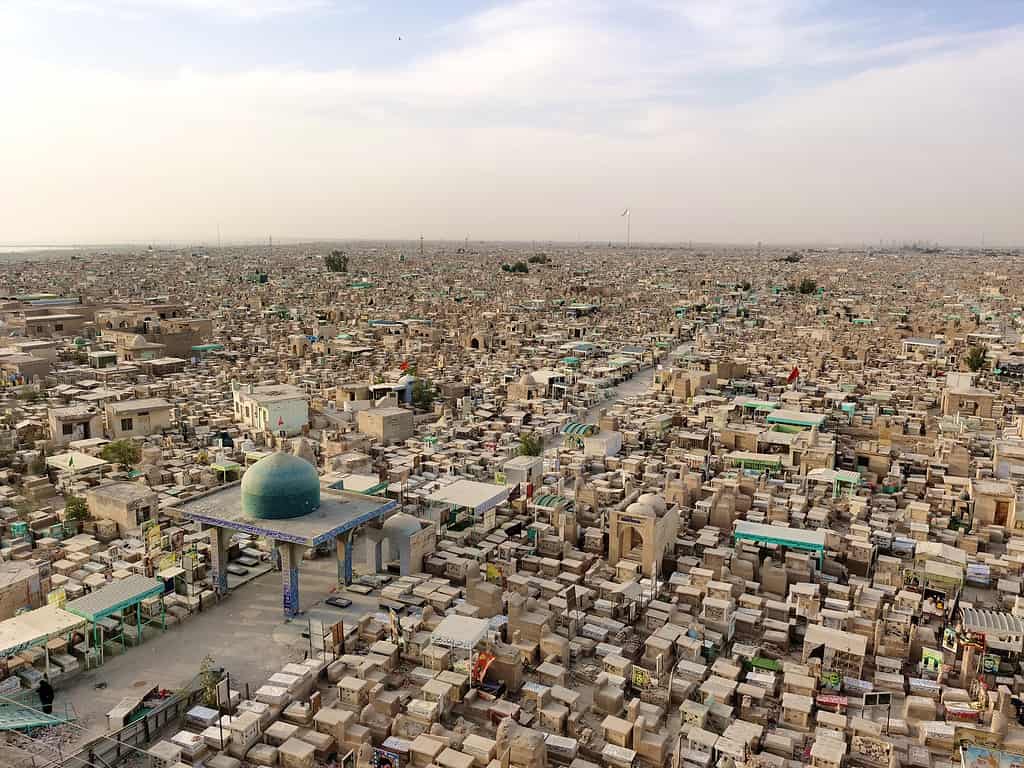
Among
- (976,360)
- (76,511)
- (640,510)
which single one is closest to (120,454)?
(76,511)

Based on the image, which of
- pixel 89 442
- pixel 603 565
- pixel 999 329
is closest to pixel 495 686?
pixel 603 565

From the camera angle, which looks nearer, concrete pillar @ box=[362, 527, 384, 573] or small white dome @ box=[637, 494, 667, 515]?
concrete pillar @ box=[362, 527, 384, 573]

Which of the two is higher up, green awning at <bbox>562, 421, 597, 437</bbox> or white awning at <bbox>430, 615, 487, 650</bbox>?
green awning at <bbox>562, 421, 597, 437</bbox>

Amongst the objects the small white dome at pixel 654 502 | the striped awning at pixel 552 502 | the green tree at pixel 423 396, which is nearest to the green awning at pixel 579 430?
the striped awning at pixel 552 502

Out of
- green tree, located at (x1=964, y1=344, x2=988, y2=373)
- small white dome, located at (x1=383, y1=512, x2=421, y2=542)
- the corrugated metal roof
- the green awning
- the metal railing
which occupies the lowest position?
the metal railing

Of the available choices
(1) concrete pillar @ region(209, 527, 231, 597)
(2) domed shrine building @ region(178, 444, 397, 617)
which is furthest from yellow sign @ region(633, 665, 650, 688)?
(1) concrete pillar @ region(209, 527, 231, 597)

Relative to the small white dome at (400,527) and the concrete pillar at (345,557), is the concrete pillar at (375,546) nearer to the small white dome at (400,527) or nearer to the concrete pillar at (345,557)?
the small white dome at (400,527)

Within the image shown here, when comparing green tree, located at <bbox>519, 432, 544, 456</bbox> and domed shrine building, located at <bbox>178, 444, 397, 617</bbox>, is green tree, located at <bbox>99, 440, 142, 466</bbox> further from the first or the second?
green tree, located at <bbox>519, 432, 544, 456</bbox>
